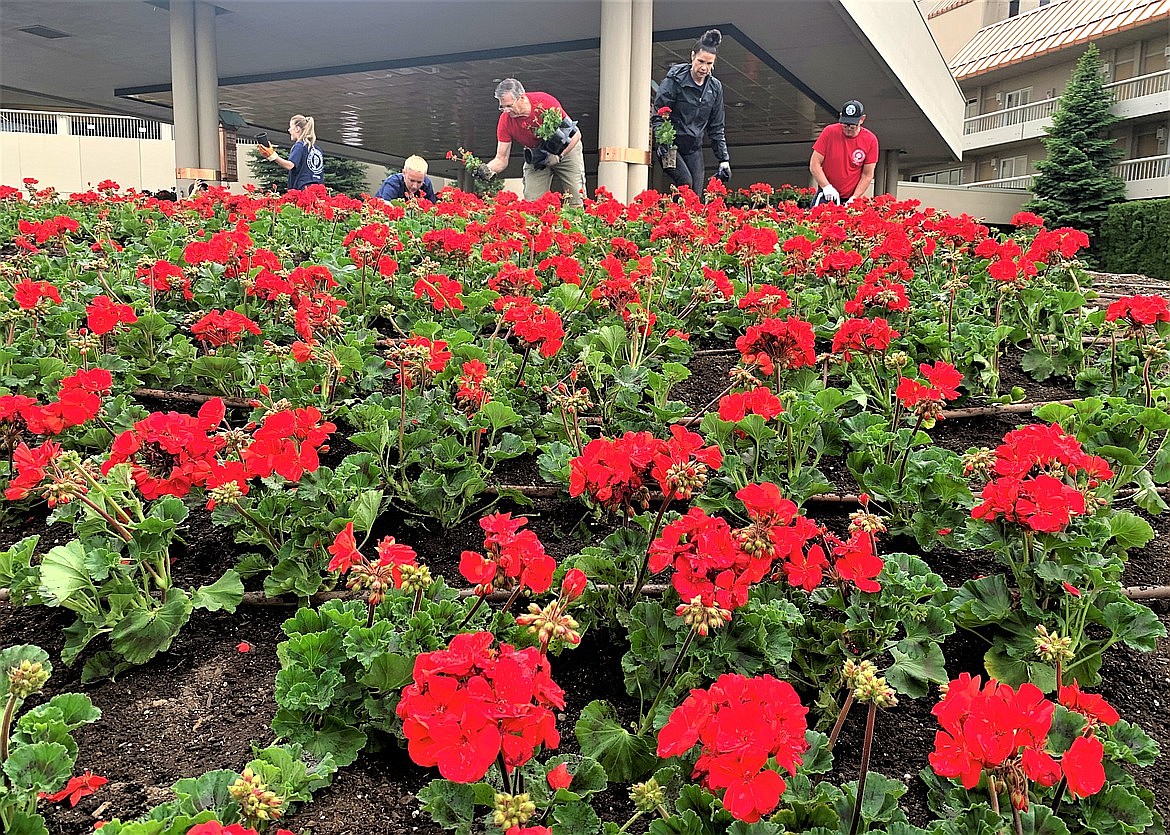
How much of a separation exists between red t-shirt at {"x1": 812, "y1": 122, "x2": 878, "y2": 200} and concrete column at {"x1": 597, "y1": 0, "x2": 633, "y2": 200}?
3.20 meters

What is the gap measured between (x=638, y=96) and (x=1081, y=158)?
2327cm

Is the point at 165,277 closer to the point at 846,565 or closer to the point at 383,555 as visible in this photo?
the point at 383,555

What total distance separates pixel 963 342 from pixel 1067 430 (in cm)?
115

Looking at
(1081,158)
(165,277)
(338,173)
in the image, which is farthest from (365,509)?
(1081,158)

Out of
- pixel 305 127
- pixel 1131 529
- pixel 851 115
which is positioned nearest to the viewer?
pixel 1131 529

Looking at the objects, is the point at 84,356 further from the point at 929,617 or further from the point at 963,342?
the point at 963,342

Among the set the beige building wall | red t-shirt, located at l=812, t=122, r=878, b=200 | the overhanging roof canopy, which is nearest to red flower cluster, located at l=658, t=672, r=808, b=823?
red t-shirt, located at l=812, t=122, r=878, b=200

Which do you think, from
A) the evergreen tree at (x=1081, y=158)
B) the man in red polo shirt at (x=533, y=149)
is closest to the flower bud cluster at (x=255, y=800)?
the man in red polo shirt at (x=533, y=149)

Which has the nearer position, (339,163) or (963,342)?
(963,342)

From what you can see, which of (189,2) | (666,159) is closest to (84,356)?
(666,159)

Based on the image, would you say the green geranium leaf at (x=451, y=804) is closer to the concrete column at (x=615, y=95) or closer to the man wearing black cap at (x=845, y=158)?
the man wearing black cap at (x=845, y=158)

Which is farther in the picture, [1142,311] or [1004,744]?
[1142,311]

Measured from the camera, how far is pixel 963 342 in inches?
162

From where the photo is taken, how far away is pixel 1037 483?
210cm
